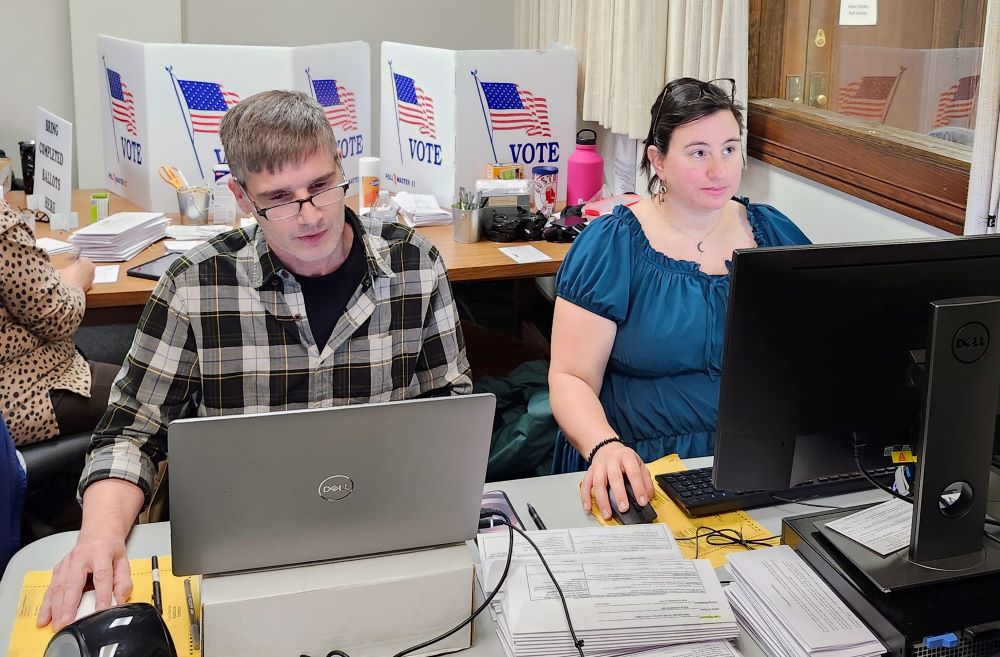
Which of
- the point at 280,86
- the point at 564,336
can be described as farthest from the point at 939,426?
the point at 280,86

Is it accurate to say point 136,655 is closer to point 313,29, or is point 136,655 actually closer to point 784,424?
point 784,424

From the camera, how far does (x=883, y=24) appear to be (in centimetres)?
264

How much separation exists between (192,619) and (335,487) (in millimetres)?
266

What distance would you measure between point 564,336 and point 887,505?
2.20 ft

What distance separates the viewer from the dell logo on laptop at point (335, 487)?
3.43 feet

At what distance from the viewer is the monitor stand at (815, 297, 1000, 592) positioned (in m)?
1.08

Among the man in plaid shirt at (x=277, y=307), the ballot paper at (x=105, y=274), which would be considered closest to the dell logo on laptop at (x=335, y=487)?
the man in plaid shirt at (x=277, y=307)

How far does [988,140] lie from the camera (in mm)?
1782

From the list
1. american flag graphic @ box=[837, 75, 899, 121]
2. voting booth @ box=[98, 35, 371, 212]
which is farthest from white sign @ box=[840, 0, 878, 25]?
voting booth @ box=[98, 35, 371, 212]

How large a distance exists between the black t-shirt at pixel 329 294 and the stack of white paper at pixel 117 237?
1383 mm

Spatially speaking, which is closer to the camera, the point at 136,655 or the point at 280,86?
the point at 136,655

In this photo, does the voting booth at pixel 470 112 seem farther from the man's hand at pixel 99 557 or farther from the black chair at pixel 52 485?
the man's hand at pixel 99 557

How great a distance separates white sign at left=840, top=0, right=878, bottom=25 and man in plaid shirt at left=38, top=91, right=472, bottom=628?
5.41 feet

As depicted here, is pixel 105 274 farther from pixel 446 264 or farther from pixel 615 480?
pixel 615 480
